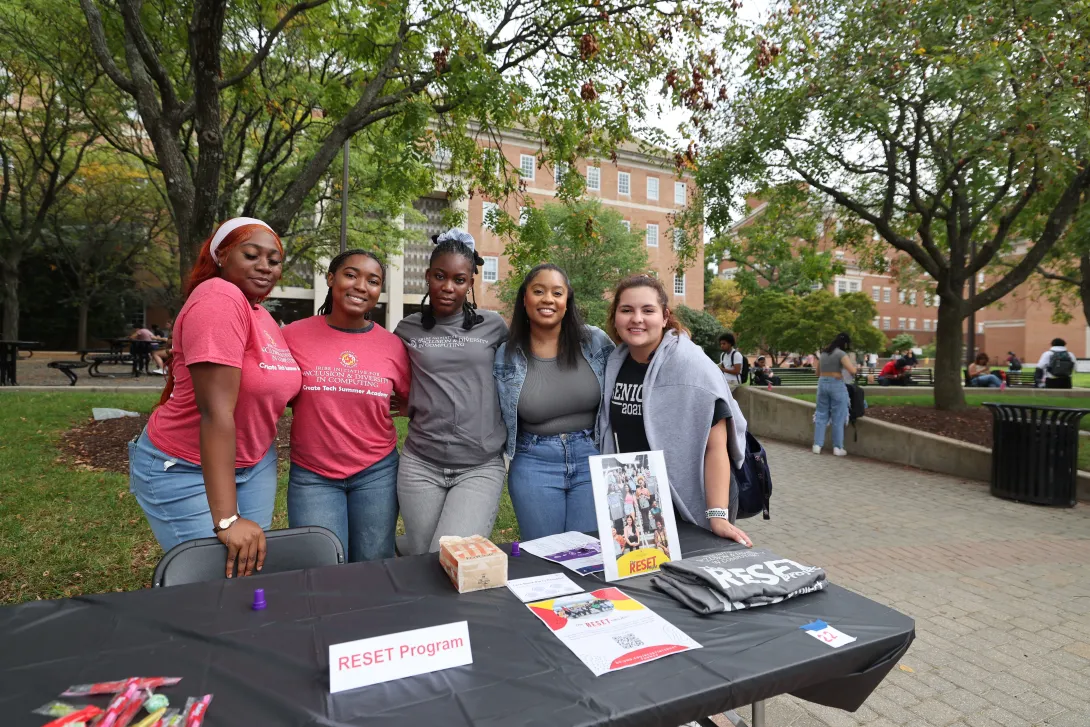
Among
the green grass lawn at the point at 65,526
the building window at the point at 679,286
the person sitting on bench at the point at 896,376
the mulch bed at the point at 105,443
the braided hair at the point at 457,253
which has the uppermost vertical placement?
the building window at the point at 679,286

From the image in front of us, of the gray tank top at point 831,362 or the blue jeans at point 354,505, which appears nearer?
the blue jeans at point 354,505

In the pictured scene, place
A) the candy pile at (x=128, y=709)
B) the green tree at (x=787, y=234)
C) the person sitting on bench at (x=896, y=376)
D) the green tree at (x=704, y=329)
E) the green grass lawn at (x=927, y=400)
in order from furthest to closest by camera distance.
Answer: the green tree at (x=704, y=329) → the person sitting on bench at (x=896, y=376) → the green grass lawn at (x=927, y=400) → the green tree at (x=787, y=234) → the candy pile at (x=128, y=709)

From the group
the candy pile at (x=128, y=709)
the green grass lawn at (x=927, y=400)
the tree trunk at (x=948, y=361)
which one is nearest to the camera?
the candy pile at (x=128, y=709)

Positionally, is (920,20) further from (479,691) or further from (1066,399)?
(1066,399)

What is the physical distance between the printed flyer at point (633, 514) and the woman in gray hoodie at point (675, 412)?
1.78ft

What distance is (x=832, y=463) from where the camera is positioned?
30.1 ft

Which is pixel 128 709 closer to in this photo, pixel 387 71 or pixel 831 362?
pixel 387 71

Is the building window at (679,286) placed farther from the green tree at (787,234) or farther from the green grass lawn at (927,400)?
the green tree at (787,234)

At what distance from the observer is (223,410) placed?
210cm

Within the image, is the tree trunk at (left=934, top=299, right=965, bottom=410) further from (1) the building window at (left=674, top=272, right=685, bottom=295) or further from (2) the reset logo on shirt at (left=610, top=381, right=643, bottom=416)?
(1) the building window at (left=674, top=272, right=685, bottom=295)

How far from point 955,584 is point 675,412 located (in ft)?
11.0

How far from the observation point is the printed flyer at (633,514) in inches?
76.4

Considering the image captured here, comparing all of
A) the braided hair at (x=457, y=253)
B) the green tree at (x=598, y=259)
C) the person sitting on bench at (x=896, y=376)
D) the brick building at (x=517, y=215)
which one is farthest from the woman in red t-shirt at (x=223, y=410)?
the brick building at (x=517, y=215)

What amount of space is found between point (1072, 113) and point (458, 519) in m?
8.56
